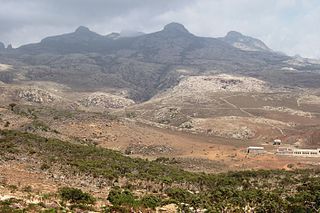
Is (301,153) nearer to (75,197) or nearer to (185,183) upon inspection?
(185,183)

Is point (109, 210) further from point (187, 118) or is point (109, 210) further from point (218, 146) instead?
point (187, 118)

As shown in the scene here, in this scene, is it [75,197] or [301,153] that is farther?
[301,153]

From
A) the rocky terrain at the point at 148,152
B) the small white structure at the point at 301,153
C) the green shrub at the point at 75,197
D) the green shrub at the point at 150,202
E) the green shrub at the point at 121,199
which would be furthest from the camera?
the small white structure at the point at 301,153

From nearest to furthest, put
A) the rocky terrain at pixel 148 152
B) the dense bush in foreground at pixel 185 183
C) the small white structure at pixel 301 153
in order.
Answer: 1. the rocky terrain at pixel 148 152
2. the dense bush in foreground at pixel 185 183
3. the small white structure at pixel 301 153

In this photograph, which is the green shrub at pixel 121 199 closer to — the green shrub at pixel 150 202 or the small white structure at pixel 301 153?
the green shrub at pixel 150 202

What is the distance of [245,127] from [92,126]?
152 feet

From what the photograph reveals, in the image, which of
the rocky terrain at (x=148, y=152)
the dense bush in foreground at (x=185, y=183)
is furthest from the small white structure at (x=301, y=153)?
the dense bush in foreground at (x=185, y=183)

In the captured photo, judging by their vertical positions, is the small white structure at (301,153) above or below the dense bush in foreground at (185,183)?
below

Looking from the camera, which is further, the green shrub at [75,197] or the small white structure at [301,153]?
the small white structure at [301,153]

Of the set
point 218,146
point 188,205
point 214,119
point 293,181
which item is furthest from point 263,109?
point 188,205

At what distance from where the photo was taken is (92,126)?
3396 inches

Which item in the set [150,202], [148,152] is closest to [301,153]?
[148,152]

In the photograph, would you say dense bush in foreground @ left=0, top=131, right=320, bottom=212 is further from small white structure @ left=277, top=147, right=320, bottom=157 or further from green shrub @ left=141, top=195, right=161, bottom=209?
small white structure @ left=277, top=147, right=320, bottom=157

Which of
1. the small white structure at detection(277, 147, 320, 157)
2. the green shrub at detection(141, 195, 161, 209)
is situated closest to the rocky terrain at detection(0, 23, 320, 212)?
the green shrub at detection(141, 195, 161, 209)
